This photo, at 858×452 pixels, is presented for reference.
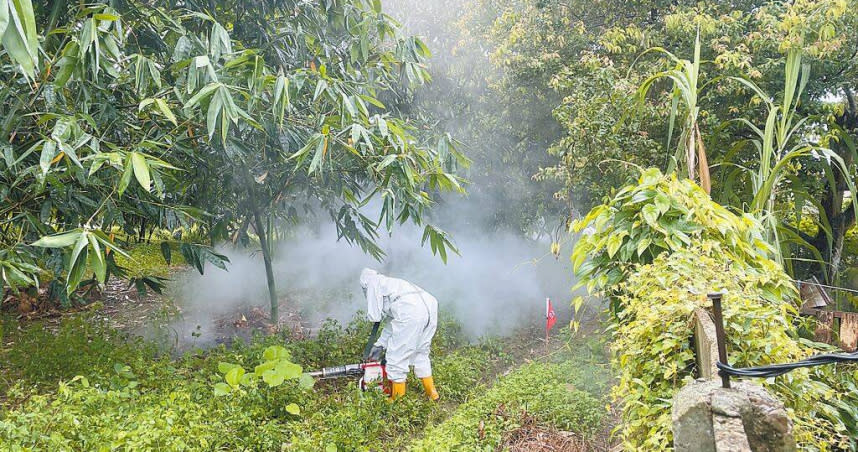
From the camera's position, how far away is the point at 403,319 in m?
4.67

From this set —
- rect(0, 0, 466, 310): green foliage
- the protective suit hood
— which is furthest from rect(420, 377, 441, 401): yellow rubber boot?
rect(0, 0, 466, 310): green foliage

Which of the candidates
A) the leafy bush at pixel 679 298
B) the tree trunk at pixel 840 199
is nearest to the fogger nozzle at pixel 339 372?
the leafy bush at pixel 679 298

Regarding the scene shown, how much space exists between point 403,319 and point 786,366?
12.0 ft

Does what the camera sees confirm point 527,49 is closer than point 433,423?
No

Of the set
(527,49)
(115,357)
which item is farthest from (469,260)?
(115,357)

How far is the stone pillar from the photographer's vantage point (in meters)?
1.27

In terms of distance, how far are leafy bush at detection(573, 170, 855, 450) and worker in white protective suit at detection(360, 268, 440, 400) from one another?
229 cm

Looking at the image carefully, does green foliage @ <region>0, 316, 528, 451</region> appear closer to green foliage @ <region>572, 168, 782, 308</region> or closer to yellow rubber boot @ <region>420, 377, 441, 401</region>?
yellow rubber boot @ <region>420, 377, 441, 401</region>

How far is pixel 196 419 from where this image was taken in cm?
338

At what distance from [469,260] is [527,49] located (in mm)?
3739

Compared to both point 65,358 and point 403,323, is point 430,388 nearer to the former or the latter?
point 403,323

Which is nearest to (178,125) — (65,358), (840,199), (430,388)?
(65,358)

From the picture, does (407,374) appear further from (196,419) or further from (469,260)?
(469,260)

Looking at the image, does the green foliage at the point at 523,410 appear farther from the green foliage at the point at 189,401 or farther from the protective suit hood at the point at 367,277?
the protective suit hood at the point at 367,277
